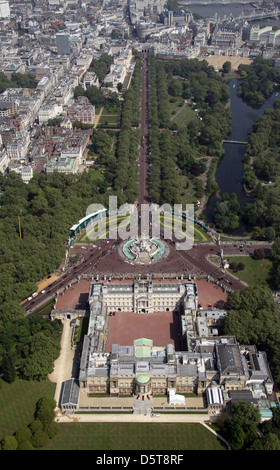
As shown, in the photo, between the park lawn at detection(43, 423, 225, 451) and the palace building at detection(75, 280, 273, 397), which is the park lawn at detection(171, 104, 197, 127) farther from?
the park lawn at detection(43, 423, 225, 451)

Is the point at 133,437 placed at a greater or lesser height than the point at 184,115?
lesser

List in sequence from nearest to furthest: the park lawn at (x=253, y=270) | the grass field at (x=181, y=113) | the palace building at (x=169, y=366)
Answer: the palace building at (x=169, y=366), the park lawn at (x=253, y=270), the grass field at (x=181, y=113)

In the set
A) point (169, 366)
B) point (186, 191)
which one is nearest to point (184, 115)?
point (186, 191)

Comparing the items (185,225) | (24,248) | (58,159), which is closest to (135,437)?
(24,248)

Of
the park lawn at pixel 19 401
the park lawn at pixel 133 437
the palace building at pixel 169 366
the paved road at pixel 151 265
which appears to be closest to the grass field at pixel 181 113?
the paved road at pixel 151 265

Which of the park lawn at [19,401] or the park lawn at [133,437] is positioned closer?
the park lawn at [133,437]

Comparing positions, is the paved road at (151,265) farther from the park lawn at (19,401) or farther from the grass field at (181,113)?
the grass field at (181,113)

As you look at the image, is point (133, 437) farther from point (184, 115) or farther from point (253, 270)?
point (184, 115)
